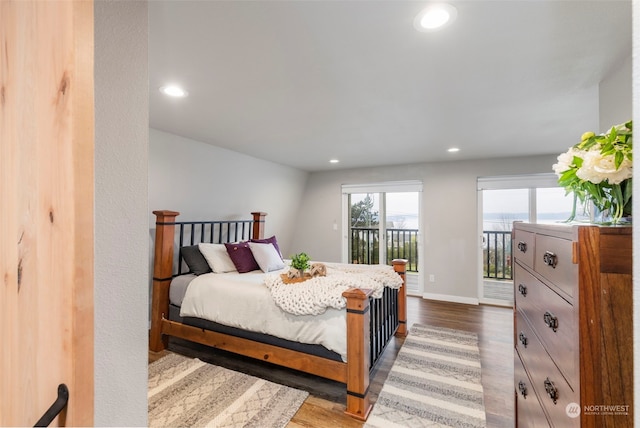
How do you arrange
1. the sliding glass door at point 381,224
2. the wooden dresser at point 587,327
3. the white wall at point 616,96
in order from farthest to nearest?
1. the sliding glass door at point 381,224
2. the white wall at point 616,96
3. the wooden dresser at point 587,327

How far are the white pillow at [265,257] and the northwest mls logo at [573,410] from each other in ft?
8.78

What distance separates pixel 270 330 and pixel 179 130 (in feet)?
7.52

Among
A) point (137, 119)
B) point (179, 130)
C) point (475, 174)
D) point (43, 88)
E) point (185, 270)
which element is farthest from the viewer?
point (475, 174)

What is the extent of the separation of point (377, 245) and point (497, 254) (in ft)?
6.80

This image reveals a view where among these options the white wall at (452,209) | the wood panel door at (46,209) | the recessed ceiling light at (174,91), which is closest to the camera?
the wood panel door at (46,209)

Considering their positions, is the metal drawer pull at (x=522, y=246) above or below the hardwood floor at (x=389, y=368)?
above

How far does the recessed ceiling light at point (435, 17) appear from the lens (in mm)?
1226

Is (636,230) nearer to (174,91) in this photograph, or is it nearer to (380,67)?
(380,67)

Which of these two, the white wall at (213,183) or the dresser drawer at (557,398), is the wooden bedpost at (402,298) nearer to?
the dresser drawer at (557,398)

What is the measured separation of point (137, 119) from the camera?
814 mm

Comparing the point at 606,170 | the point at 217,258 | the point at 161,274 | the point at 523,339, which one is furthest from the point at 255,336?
the point at 606,170

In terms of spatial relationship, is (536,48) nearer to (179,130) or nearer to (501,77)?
(501,77)

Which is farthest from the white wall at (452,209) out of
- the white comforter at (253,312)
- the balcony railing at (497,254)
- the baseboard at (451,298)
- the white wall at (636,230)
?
the white wall at (636,230)

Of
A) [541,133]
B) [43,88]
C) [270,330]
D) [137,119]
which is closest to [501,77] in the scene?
[541,133]
